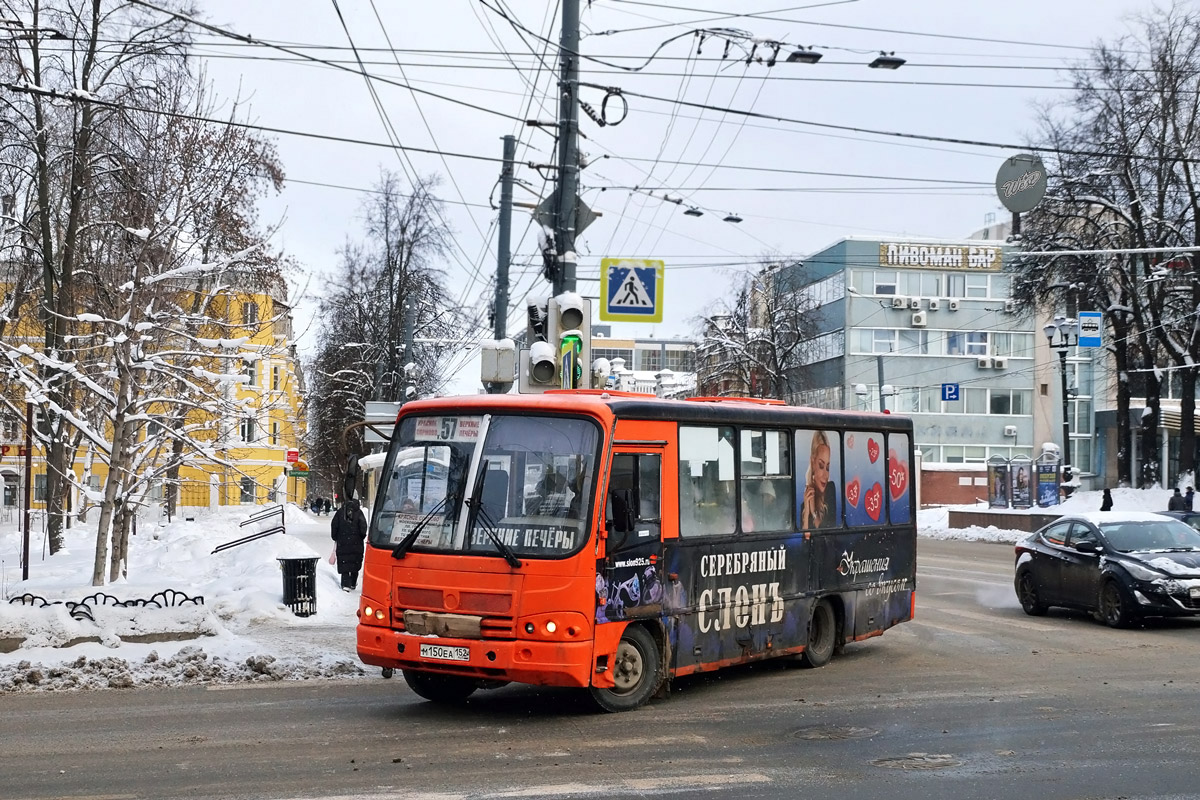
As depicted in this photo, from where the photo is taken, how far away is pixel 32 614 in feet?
47.8

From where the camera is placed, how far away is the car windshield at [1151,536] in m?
17.4

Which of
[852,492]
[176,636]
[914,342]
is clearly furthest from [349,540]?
[914,342]

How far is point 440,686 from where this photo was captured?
11.4 meters

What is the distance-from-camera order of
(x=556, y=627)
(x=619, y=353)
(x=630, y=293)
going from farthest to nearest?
(x=619, y=353)
(x=630, y=293)
(x=556, y=627)

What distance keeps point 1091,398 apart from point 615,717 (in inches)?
2709

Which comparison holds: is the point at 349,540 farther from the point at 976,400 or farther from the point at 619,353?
the point at 619,353

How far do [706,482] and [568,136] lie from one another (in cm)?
630

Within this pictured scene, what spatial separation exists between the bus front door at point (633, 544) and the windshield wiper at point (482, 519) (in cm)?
68

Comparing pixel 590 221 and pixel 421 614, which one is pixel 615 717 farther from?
pixel 590 221

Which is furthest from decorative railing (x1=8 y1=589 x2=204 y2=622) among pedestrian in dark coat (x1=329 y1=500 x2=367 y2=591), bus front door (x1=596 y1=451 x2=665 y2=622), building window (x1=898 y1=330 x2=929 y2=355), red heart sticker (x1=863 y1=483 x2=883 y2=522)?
building window (x1=898 y1=330 x2=929 y2=355)

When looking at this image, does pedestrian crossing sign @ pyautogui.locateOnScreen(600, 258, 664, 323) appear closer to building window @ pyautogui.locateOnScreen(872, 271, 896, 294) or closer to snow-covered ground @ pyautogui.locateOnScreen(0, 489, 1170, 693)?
snow-covered ground @ pyautogui.locateOnScreen(0, 489, 1170, 693)

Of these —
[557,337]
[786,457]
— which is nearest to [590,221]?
[557,337]

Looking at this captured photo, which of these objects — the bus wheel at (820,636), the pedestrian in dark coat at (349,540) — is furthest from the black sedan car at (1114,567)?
the pedestrian in dark coat at (349,540)

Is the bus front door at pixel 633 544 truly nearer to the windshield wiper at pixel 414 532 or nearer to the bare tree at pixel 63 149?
the windshield wiper at pixel 414 532
